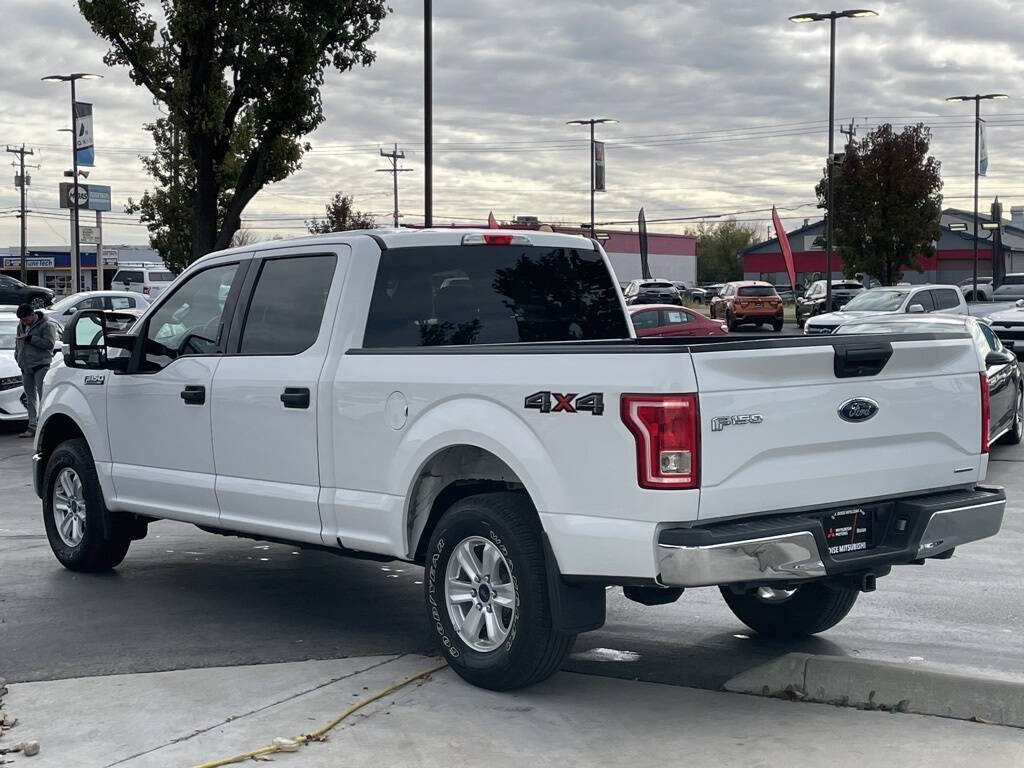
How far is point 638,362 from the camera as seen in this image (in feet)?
16.8

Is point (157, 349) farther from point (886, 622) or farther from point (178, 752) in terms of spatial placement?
point (886, 622)

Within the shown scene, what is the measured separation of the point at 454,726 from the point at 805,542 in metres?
1.58

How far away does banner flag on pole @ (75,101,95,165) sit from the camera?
41.8 m

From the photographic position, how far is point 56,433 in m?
9.02

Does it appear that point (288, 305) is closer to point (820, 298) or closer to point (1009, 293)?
point (1009, 293)

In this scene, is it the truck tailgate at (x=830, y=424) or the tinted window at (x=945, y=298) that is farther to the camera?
the tinted window at (x=945, y=298)

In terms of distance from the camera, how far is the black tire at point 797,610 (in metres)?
6.68

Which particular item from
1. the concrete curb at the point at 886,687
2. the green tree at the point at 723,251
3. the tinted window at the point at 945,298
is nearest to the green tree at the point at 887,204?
the tinted window at the point at 945,298

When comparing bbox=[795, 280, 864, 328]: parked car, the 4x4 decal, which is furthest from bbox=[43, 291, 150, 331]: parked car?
the 4x4 decal

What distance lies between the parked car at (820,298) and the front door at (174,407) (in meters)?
43.2

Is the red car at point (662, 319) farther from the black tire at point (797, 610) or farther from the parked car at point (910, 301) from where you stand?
the black tire at point (797, 610)

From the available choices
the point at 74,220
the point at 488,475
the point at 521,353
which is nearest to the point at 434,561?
the point at 488,475

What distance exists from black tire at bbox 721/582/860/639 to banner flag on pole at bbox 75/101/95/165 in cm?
3822

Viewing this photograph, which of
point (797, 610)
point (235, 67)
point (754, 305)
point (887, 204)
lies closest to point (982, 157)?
point (887, 204)
